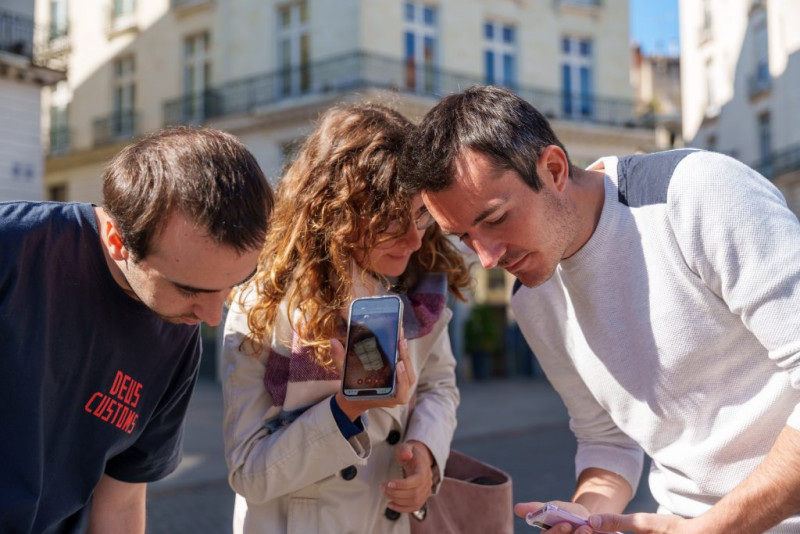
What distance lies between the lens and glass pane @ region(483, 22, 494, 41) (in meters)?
23.9

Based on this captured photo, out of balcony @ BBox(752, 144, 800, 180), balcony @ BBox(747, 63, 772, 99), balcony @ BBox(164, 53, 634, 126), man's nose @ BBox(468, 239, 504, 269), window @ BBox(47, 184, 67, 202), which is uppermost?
balcony @ BBox(747, 63, 772, 99)

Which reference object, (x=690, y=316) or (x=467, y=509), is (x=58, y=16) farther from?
(x=690, y=316)

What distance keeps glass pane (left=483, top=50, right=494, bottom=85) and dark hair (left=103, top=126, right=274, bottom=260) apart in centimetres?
2223

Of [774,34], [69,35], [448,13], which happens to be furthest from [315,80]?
[774,34]

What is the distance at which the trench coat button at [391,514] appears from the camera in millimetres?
2467

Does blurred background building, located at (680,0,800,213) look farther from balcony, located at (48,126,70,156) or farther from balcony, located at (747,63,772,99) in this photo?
balcony, located at (48,126,70,156)

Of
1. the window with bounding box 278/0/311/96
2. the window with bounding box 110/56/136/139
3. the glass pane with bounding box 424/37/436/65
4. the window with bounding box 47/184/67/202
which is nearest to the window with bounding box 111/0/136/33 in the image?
the window with bounding box 110/56/136/139

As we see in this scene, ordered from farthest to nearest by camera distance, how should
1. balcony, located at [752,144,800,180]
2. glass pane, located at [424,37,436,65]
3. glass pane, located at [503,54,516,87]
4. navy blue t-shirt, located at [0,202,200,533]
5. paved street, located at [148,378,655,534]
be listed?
balcony, located at [752,144,800,180] → glass pane, located at [503,54,516,87] → glass pane, located at [424,37,436,65] → paved street, located at [148,378,655,534] → navy blue t-shirt, located at [0,202,200,533]

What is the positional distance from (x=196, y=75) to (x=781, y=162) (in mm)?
19094

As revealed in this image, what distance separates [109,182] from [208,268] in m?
0.36

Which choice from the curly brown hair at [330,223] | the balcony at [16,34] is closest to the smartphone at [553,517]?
the curly brown hair at [330,223]

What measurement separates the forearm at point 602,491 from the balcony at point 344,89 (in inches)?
712

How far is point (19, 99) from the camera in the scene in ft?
62.6

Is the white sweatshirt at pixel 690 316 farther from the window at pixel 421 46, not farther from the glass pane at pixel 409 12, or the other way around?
the glass pane at pixel 409 12
